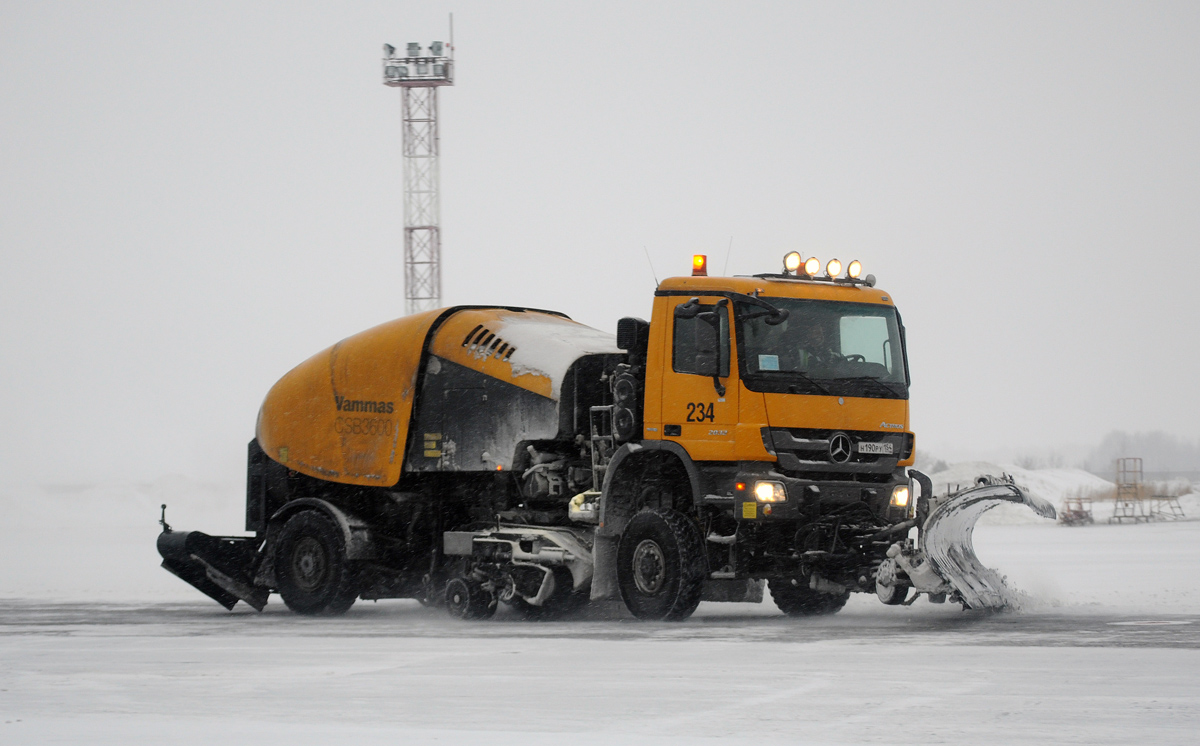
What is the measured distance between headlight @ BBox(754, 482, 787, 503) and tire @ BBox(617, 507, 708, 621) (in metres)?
0.73

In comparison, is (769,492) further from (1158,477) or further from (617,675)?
(1158,477)

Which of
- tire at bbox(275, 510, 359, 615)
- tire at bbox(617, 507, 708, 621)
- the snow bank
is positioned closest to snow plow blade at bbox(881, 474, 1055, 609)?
tire at bbox(617, 507, 708, 621)

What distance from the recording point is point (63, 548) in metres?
34.8

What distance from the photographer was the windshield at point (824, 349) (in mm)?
13070

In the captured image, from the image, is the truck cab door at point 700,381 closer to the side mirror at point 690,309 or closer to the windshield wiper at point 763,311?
the side mirror at point 690,309

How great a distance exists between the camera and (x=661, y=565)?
43.6ft

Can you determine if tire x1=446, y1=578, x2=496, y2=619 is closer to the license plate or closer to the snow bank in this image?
the license plate

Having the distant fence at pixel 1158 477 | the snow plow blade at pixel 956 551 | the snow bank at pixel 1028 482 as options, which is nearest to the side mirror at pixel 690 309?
the snow plow blade at pixel 956 551

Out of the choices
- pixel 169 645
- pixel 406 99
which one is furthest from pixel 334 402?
pixel 406 99

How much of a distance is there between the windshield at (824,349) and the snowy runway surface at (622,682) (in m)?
2.05

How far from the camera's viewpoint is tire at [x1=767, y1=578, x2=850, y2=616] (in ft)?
48.8

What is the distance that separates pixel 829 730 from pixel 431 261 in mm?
30034

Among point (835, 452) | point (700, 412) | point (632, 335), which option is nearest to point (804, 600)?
point (835, 452)

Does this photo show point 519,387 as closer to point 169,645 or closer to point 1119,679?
point 169,645
